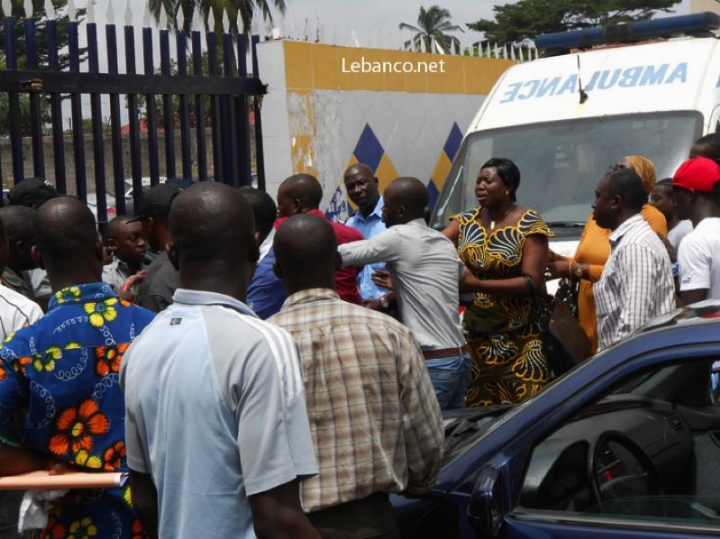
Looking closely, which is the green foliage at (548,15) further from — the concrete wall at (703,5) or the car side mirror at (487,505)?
the car side mirror at (487,505)

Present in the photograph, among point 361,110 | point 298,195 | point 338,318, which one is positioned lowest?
point 338,318

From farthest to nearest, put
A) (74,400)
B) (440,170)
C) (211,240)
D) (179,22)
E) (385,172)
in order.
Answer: (440,170) < (385,172) < (179,22) < (74,400) < (211,240)

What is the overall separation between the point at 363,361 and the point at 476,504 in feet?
1.70

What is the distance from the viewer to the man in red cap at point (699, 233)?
504cm

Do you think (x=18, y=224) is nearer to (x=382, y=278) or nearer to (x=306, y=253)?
(x=382, y=278)

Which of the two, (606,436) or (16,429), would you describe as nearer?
(16,429)

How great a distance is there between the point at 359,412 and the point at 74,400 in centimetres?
77

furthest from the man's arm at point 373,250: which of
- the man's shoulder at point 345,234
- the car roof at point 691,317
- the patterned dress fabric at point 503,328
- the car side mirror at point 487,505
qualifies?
the car side mirror at point 487,505

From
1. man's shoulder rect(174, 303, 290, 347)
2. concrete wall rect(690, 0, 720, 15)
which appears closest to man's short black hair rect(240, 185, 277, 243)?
man's shoulder rect(174, 303, 290, 347)

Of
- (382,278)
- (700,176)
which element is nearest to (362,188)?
(382,278)

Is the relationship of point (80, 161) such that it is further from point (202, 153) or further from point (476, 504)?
point (476, 504)

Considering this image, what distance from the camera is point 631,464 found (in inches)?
129

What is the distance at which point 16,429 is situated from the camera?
3.07m

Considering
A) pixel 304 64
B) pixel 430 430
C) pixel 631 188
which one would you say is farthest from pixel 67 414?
pixel 304 64
